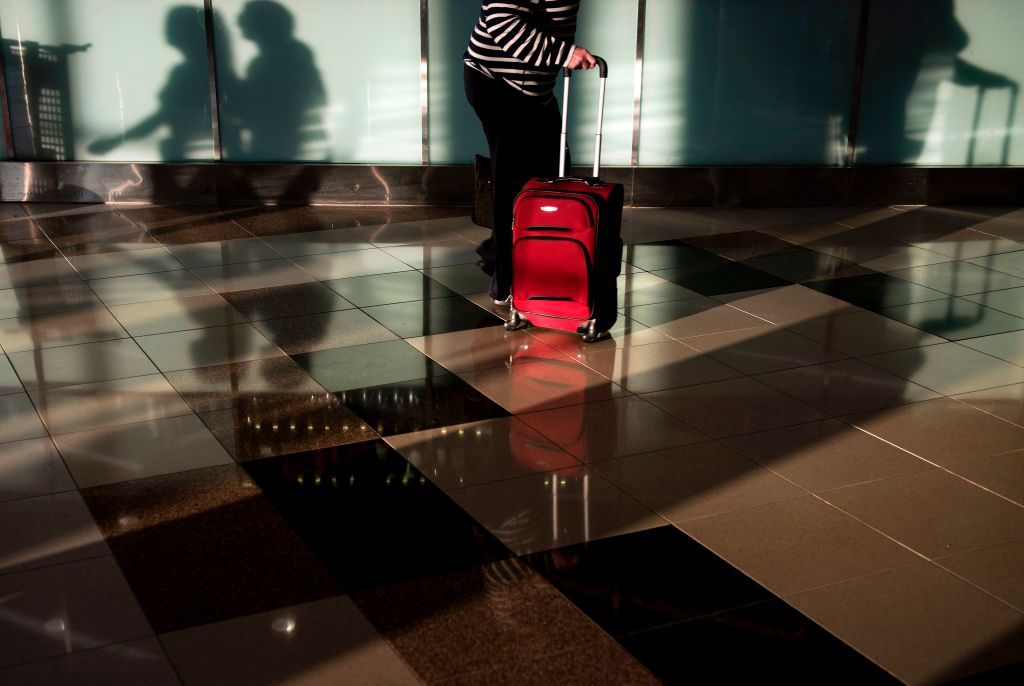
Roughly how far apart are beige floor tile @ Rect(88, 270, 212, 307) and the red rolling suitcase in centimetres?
169

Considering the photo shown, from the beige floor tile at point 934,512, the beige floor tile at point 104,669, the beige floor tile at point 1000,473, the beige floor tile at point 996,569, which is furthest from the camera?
the beige floor tile at point 1000,473

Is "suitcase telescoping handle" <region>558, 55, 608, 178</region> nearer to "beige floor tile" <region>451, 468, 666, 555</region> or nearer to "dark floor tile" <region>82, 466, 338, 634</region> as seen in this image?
"beige floor tile" <region>451, 468, 666, 555</region>

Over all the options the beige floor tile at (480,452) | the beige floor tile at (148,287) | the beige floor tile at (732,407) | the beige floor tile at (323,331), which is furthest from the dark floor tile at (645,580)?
the beige floor tile at (148,287)

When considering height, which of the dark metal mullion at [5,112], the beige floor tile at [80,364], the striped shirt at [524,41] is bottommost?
the beige floor tile at [80,364]

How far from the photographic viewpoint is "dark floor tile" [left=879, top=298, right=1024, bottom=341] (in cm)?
503

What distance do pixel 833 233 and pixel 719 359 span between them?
2522mm

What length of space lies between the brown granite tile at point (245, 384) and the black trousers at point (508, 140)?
1.16 metres

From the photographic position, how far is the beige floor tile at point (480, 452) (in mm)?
3621

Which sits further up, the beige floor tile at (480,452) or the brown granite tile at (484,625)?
the beige floor tile at (480,452)

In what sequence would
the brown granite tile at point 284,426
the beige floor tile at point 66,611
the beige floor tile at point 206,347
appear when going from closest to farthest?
the beige floor tile at point 66,611 → the brown granite tile at point 284,426 → the beige floor tile at point 206,347

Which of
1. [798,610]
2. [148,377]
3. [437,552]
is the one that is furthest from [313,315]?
[798,610]

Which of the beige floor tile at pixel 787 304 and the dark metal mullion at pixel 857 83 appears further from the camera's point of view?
the dark metal mullion at pixel 857 83

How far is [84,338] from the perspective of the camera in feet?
15.8

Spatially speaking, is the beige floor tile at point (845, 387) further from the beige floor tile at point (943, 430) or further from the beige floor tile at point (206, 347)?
the beige floor tile at point (206, 347)
